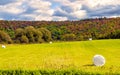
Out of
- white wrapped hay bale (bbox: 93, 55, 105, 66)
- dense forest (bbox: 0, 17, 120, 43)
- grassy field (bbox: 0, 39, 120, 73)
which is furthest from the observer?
dense forest (bbox: 0, 17, 120, 43)

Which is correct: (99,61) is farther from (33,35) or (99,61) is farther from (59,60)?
(33,35)

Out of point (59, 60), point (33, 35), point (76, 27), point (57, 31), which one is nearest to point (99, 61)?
point (59, 60)

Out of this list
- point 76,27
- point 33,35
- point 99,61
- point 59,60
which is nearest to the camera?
point 99,61

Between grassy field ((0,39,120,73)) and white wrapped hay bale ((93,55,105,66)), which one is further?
white wrapped hay bale ((93,55,105,66))

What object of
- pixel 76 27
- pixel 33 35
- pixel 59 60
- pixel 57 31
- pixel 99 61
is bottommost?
pixel 57 31

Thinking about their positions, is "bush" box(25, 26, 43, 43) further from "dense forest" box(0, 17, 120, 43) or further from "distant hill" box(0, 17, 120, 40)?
"distant hill" box(0, 17, 120, 40)

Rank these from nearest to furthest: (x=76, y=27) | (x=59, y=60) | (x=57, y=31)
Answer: (x=59, y=60)
(x=57, y=31)
(x=76, y=27)

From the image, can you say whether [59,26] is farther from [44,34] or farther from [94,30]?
[44,34]

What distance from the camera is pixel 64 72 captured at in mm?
20984

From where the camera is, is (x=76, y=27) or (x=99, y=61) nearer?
(x=99, y=61)

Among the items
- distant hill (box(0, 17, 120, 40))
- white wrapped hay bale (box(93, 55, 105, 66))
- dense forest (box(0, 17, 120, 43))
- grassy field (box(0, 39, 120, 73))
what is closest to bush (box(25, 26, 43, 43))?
dense forest (box(0, 17, 120, 43))

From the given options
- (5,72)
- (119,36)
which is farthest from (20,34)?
(5,72)

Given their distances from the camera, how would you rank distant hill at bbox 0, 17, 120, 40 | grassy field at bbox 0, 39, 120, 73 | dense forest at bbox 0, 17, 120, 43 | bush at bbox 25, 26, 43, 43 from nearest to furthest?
grassy field at bbox 0, 39, 120, 73 < bush at bbox 25, 26, 43, 43 < dense forest at bbox 0, 17, 120, 43 < distant hill at bbox 0, 17, 120, 40

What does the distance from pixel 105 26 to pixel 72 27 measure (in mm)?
20725
